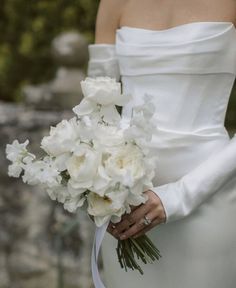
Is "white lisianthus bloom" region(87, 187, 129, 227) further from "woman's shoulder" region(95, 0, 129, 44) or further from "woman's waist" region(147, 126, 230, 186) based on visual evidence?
"woman's shoulder" region(95, 0, 129, 44)

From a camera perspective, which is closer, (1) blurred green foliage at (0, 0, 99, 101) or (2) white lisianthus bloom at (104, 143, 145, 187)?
(2) white lisianthus bloom at (104, 143, 145, 187)

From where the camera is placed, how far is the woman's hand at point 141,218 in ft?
8.70

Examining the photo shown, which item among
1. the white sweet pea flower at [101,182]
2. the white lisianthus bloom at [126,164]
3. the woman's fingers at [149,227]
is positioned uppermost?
the white lisianthus bloom at [126,164]

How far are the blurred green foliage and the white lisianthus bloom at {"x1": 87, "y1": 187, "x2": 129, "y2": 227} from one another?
246 inches

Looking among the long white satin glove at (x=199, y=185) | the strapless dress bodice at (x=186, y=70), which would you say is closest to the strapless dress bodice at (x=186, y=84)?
the strapless dress bodice at (x=186, y=70)

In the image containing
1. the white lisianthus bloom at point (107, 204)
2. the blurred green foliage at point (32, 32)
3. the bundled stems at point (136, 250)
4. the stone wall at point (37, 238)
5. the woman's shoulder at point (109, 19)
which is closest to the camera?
the white lisianthus bloom at point (107, 204)

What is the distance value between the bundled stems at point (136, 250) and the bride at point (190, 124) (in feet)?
0.21

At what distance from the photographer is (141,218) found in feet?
8.68

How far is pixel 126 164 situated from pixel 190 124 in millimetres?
390

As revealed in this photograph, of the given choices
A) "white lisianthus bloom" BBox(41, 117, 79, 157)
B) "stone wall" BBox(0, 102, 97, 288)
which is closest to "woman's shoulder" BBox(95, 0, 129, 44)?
"white lisianthus bloom" BBox(41, 117, 79, 157)

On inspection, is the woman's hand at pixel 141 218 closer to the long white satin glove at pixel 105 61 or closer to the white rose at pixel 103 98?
the white rose at pixel 103 98

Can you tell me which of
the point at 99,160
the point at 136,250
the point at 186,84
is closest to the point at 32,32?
the point at 186,84

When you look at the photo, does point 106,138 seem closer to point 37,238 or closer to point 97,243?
point 97,243

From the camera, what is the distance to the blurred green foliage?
9.02 m
